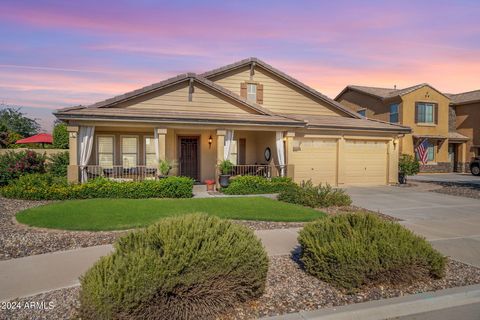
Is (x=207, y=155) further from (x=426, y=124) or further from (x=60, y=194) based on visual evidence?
(x=426, y=124)

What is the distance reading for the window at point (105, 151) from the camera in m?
16.6

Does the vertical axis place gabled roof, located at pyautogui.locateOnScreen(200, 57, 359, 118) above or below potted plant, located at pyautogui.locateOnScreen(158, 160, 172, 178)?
above

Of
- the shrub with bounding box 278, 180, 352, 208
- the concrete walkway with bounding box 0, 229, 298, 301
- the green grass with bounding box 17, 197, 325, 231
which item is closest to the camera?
the concrete walkway with bounding box 0, 229, 298, 301

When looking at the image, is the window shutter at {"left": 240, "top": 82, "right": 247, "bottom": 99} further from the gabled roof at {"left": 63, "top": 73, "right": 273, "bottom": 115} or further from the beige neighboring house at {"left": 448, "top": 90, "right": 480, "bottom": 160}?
the beige neighboring house at {"left": 448, "top": 90, "right": 480, "bottom": 160}

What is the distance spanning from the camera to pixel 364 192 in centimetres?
1592

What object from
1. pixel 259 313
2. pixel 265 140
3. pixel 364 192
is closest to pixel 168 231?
pixel 259 313

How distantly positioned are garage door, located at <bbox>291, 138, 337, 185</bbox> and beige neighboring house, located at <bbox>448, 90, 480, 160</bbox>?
64.0 ft

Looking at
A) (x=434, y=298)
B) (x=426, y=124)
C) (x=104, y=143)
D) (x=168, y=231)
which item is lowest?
(x=434, y=298)

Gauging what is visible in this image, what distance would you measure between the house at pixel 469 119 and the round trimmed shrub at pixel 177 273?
108ft

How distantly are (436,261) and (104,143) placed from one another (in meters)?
15.2

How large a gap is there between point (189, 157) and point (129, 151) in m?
2.99

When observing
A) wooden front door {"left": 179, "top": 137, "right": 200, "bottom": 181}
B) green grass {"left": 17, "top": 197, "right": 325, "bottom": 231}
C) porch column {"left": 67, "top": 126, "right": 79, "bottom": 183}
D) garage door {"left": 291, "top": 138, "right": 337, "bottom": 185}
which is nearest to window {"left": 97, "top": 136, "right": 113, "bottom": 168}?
porch column {"left": 67, "top": 126, "right": 79, "bottom": 183}

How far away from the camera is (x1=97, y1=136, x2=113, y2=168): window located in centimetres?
1662

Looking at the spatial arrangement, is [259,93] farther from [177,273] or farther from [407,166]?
[177,273]
